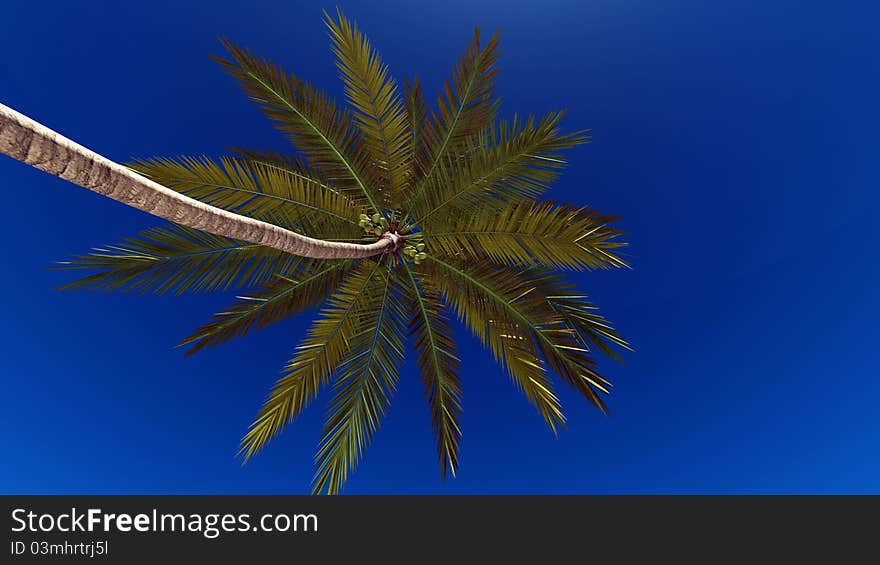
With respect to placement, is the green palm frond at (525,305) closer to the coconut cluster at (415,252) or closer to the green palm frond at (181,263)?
the coconut cluster at (415,252)

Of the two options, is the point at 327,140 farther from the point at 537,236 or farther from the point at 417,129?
the point at 537,236

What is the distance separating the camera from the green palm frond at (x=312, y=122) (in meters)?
5.45

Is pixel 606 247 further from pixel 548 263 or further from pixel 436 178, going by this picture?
pixel 436 178

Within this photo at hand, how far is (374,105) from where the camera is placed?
584 centimetres

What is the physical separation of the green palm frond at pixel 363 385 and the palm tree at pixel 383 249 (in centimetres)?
2

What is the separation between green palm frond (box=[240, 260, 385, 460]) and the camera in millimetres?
5363

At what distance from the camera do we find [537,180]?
5.75 meters

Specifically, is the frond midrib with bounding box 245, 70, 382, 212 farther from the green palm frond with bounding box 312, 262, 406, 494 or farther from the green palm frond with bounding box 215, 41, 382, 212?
the green palm frond with bounding box 312, 262, 406, 494

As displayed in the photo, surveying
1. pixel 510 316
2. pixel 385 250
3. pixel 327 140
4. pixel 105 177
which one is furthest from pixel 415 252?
pixel 105 177

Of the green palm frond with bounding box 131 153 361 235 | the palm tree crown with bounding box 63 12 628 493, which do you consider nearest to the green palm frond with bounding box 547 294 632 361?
Answer: the palm tree crown with bounding box 63 12 628 493

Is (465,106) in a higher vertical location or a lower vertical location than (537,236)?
higher

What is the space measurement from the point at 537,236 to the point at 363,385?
117 inches

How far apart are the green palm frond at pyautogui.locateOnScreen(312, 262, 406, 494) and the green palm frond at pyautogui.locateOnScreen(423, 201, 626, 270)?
1.35 meters
